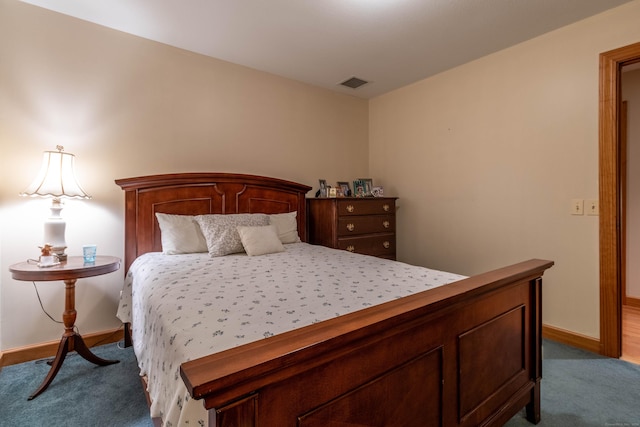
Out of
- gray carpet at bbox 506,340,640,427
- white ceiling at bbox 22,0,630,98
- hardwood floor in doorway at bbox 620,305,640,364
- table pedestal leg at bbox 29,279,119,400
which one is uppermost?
white ceiling at bbox 22,0,630,98

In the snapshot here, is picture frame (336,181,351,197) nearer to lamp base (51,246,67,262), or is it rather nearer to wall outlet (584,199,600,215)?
wall outlet (584,199,600,215)

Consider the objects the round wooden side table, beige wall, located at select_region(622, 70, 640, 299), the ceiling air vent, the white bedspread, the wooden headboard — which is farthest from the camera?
the ceiling air vent

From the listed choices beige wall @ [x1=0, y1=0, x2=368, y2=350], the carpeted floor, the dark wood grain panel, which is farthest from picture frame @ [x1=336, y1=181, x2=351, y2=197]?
the dark wood grain panel

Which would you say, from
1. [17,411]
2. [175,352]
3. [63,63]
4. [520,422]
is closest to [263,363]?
[175,352]

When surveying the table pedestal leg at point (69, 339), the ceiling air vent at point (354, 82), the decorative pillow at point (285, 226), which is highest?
the ceiling air vent at point (354, 82)

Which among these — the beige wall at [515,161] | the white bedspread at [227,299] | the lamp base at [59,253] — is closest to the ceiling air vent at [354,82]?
the beige wall at [515,161]

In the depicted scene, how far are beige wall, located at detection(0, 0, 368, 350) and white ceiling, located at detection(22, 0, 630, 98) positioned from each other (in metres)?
0.17

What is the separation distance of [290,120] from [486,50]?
6.43 ft

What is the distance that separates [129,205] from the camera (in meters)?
2.45

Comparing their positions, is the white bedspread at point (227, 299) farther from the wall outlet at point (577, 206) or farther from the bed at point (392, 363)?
the wall outlet at point (577, 206)

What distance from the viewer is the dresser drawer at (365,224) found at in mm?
3113

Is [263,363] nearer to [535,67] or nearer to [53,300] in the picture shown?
[53,300]

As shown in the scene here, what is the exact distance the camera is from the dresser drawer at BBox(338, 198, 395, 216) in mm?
3107

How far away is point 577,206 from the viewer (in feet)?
7.63
